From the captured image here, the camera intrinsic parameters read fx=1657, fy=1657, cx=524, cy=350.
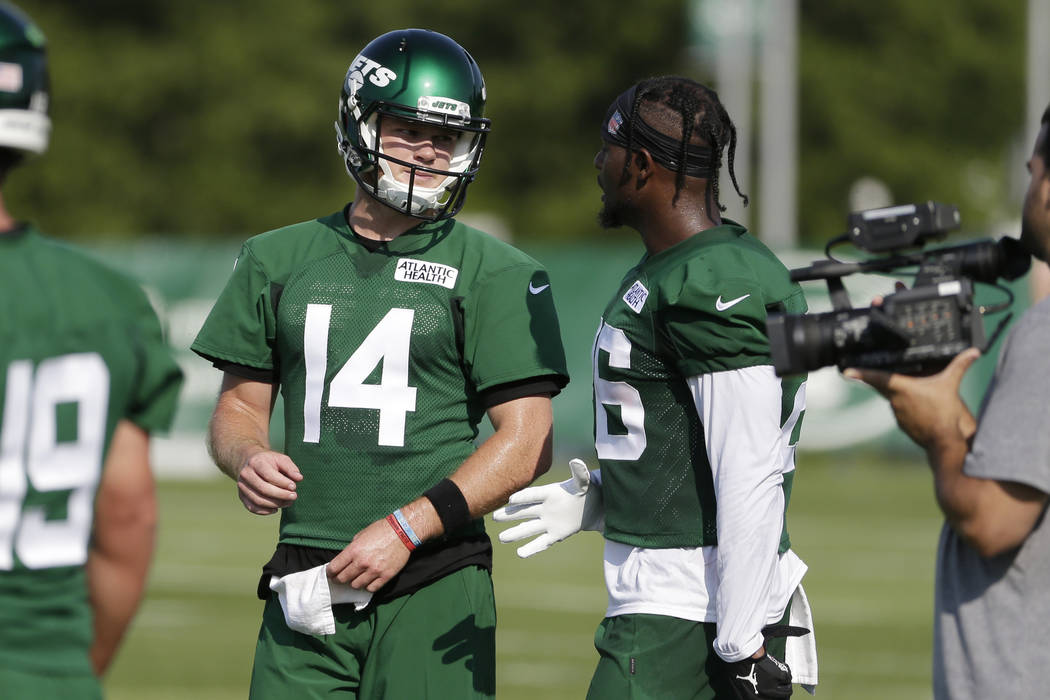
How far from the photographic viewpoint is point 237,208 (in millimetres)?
33094

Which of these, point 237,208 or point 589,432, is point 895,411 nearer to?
point 589,432

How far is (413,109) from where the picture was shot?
4121 millimetres

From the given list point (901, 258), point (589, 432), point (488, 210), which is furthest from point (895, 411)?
point (488, 210)

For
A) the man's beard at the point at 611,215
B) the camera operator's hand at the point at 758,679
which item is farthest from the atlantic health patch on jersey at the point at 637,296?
the camera operator's hand at the point at 758,679

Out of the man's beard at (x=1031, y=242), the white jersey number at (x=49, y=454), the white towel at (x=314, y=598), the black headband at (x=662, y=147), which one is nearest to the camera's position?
the white jersey number at (x=49, y=454)

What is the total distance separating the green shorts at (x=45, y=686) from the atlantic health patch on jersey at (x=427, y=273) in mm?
1445

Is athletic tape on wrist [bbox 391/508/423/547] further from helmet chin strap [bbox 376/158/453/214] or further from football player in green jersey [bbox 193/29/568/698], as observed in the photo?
helmet chin strap [bbox 376/158/453/214]

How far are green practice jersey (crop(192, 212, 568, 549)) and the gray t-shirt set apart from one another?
4.22ft

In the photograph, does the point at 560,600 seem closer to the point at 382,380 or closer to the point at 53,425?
the point at 382,380

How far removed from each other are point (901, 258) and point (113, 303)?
1.45 meters

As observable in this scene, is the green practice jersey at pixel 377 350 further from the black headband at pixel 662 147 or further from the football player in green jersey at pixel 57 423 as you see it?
the football player in green jersey at pixel 57 423

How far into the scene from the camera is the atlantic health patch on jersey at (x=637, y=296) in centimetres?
385

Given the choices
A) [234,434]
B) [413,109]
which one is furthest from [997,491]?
[234,434]

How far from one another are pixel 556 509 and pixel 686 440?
410mm
